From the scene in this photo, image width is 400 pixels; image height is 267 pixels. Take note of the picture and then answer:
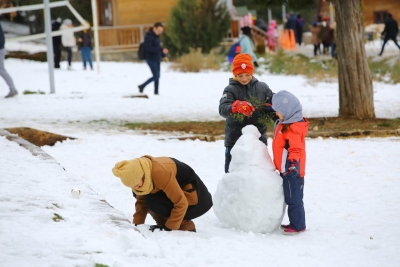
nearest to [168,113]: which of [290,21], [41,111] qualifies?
[41,111]

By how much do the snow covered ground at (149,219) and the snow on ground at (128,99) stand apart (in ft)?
0.27

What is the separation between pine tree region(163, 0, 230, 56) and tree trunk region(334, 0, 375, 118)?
1658 centimetres

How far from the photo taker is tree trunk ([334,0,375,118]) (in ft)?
44.1

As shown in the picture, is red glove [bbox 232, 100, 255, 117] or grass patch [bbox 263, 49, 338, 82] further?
grass patch [bbox 263, 49, 338, 82]

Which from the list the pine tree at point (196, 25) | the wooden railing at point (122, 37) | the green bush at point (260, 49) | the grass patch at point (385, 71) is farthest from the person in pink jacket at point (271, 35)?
the grass patch at point (385, 71)

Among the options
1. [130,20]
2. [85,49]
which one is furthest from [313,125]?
[130,20]

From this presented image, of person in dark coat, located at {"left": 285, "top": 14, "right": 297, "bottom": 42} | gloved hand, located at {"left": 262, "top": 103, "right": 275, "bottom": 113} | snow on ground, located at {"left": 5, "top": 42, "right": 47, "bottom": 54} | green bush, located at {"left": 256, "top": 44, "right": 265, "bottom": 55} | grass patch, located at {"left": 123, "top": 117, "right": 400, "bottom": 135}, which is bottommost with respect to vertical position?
grass patch, located at {"left": 123, "top": 117, "right": 400, "bottom": 135}

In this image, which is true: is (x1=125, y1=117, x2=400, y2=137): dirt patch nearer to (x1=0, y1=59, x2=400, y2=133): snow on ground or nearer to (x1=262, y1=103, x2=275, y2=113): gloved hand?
(x1=0, y1=59, x2=400, y2=133): snow on ground

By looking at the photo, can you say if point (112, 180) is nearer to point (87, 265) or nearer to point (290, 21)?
point (87, 265)

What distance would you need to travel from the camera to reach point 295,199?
634cm

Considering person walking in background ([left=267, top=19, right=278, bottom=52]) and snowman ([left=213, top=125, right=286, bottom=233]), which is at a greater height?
person walking in background ([left=267, top=19, right=278, bottom=52])

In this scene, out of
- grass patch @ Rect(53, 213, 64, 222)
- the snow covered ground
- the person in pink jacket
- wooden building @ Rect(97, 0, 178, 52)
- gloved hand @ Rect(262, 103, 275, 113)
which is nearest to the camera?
the snow covered ground

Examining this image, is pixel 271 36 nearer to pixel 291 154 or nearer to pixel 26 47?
pixel 26 47

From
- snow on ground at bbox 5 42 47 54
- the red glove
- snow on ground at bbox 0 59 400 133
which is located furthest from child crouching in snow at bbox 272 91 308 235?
snow on ground at bbox 5 42 47 54
